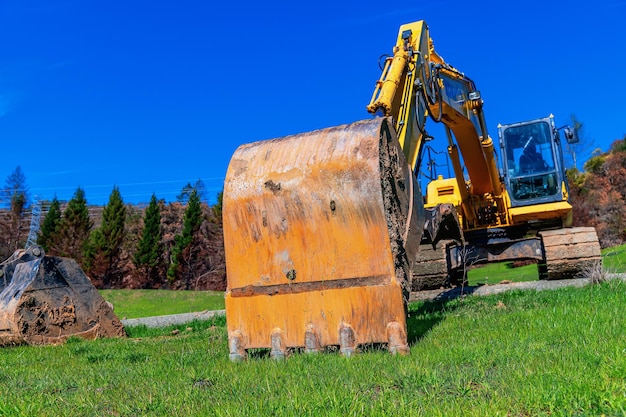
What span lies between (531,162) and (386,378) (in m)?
9.41

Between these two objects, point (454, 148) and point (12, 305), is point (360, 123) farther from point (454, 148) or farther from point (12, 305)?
point (454, 148)

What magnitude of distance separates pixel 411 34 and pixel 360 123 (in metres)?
3.77

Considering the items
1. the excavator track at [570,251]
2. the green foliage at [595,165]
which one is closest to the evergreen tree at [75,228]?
the excavator track at [570,251]

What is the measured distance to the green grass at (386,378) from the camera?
264 cm

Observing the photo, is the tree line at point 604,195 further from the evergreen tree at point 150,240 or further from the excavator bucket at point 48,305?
the excavator bucket at point 48,305

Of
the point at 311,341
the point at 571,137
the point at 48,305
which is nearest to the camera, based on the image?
the point at 311,341

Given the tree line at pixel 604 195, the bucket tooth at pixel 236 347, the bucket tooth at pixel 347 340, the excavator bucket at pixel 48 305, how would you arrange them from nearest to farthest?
the bucket tooth at pixel 347 340, the bucket tooth at pixel 236 347, the excavator bucket at pixel 48 305, the tree line at pixel 604 195

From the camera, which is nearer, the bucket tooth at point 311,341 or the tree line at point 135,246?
the bucket tooth at point 311,341

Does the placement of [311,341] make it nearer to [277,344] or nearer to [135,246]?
[277,344]

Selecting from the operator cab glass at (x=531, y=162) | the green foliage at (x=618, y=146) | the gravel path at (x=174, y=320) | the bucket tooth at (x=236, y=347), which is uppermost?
the green foliage at (x=618, y=146)

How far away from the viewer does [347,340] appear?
433cm

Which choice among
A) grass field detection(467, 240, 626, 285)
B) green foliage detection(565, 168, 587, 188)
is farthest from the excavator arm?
green foliage detection(565, 168, 587, 188)

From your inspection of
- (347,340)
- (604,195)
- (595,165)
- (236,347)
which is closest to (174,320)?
(236,347)

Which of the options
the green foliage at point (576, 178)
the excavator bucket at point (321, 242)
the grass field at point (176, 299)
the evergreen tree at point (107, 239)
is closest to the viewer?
the excavator bucket at point (321, 242)
